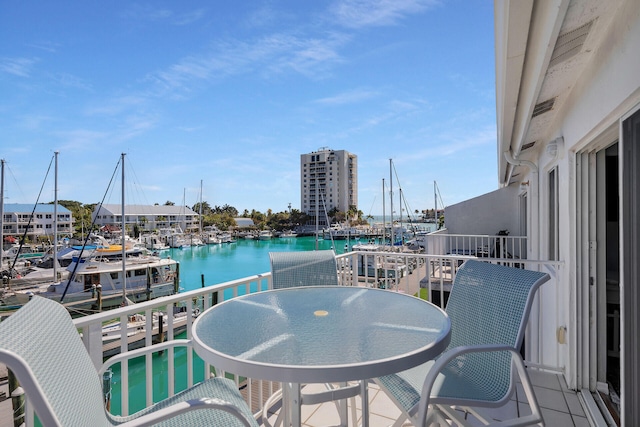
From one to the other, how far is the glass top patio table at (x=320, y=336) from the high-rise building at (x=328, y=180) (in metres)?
52.8

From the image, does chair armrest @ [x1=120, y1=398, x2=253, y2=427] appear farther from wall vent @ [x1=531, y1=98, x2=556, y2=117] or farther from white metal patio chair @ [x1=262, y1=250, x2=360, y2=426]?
wall vent @ [x1=531, y1=98, x2=556, y2=117]

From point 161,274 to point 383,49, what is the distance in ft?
58.0

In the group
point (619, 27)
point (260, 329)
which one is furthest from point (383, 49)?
point (260, 329)

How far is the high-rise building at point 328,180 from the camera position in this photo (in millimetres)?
55812

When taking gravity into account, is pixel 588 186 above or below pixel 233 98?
below

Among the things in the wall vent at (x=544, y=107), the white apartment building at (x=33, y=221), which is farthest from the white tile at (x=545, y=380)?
the white apartment building at (x=33, y=221)

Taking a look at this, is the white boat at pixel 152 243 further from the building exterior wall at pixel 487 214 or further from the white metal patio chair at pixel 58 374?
the white metal patio chair at pixel 58 374

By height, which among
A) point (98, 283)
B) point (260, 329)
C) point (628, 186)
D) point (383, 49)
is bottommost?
point (98, 283)

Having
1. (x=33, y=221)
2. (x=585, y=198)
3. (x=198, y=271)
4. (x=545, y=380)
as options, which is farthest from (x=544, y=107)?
(x=33, y=221)

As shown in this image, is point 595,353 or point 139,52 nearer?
point 595,353

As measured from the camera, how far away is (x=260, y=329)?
1438 millimetres

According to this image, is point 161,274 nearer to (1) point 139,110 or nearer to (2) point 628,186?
(1) point 139,110

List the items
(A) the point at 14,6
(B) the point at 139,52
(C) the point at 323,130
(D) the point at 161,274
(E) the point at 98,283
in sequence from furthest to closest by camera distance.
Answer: (C) the point at 323,130
(D) the point at 161,274
(E) the point at 98,283
(B) the point at 139,52
(A) the point at 14,6

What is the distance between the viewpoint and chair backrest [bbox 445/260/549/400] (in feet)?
4.74
